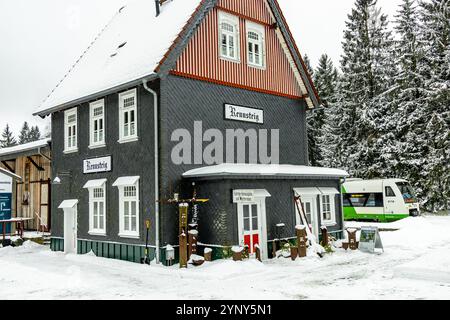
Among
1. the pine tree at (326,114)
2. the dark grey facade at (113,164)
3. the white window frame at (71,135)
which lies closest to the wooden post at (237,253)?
the dark grey facade at (113,164)

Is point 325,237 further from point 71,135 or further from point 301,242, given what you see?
point 71,135

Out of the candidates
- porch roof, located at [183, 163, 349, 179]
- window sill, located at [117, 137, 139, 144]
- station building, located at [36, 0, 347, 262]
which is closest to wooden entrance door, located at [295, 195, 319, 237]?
station building, located at [36, 0, 347, 262]

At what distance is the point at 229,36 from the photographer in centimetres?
1725

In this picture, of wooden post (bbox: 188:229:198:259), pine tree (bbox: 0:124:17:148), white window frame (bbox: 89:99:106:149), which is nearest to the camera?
wooden post (bbox: 188:229:198:259)

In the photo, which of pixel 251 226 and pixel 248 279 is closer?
pixel 248 279

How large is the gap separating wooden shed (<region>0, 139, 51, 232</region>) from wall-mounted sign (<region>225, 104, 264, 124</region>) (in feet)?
37.3

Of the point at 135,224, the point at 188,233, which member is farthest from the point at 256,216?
the point at 135,224

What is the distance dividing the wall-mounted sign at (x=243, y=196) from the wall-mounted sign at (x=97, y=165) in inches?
216

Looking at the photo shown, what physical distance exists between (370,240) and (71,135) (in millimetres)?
13049

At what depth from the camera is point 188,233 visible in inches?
557

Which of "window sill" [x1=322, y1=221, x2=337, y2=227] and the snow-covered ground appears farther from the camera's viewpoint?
"window sill" [x1=322, y1=221, x2=337, y2=227]

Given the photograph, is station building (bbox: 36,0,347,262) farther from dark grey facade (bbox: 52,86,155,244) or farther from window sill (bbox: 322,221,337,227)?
window sill (bbox: 322,221,337,227)

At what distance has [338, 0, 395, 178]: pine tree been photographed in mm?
35375

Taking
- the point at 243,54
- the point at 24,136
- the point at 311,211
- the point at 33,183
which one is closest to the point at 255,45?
the point at 243,54
